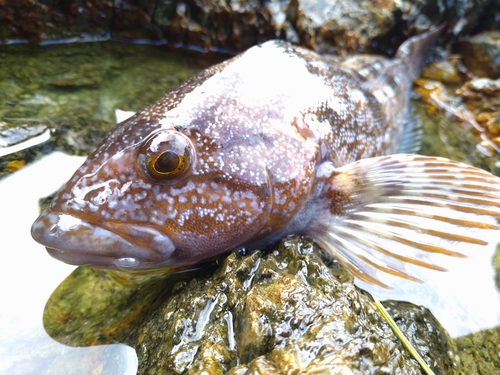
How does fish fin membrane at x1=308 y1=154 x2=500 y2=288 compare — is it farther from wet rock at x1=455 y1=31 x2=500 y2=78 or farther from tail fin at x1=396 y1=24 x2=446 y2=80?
wet rock at x1=455 y1=31 x2=500 y2=78

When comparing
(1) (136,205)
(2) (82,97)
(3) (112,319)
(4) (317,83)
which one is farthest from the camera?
(2) (82,97)

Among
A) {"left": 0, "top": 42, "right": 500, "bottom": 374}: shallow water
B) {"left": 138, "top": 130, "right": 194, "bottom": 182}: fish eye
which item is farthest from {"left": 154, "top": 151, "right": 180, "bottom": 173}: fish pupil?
{"left": 0, "top": 42, "right": 500, "bottom": 374}: shallow water

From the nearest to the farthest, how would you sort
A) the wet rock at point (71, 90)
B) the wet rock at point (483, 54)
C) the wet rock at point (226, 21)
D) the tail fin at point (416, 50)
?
the wet rock at point (71, 90) < the wet rock at point (226, 21) < the tail fin at point (416, 50) < the wet rock at point (483, 54)

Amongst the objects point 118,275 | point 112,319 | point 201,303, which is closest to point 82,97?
point 118,275

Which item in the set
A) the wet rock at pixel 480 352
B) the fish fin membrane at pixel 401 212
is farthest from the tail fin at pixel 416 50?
the wet rock at pixel 480 352

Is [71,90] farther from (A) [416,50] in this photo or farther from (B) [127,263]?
(A) [416,50]

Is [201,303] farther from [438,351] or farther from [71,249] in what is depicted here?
[438,351]

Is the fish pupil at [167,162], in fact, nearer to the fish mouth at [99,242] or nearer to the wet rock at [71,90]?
the fish mouth at [99,242]

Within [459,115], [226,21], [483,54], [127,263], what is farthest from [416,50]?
[127,263]
